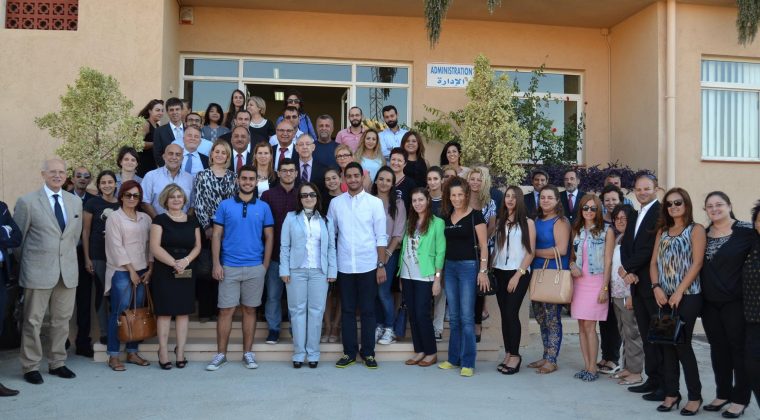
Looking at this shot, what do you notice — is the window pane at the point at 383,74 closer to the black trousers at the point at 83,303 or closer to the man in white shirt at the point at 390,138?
the man in white shirt at the point at 390,138

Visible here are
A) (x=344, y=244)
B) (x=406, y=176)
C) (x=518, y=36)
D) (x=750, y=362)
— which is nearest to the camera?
(x=750, y=362)

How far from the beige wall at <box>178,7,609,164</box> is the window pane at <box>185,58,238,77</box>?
277 millimetres

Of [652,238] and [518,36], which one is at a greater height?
[518,36]

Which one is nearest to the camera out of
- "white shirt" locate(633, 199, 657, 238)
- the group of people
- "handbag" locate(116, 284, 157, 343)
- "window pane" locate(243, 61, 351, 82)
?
"white shirt" locate(633, 199, 657, 238)

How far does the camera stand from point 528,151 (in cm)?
1132

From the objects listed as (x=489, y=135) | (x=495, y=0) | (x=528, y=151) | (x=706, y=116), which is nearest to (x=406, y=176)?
(x=489, y=135)

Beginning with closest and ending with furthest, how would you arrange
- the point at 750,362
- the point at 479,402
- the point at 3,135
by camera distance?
1. the point at 750,362
2. the point at 479,402
3. the point at 3,135

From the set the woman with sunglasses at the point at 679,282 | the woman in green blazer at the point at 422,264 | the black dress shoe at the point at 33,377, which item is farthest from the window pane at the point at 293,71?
the woman with sunglasses at the point at 679,282

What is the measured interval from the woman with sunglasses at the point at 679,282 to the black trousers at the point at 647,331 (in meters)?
0.15

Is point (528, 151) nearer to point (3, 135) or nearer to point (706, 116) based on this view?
point (706, 116)

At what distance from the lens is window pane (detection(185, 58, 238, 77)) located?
1152cm

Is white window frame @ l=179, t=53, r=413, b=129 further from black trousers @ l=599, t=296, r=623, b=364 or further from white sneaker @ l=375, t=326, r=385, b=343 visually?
black trousers @ l=599, t=296, r=623, b=364

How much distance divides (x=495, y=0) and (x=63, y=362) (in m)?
7.12

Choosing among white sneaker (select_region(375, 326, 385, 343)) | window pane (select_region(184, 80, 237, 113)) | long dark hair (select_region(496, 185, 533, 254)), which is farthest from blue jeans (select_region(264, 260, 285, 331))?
window pane (select_region(184, 80, 237, 113))
